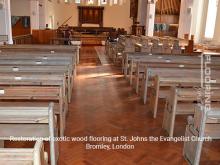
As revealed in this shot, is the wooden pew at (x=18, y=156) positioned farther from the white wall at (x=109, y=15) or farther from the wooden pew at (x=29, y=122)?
the white wall at (x=109, y=15)

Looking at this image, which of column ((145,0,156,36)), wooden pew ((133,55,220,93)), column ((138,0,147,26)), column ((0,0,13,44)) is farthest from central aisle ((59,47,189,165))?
column ((138,0,147,26))

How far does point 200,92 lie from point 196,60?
2.73 meters

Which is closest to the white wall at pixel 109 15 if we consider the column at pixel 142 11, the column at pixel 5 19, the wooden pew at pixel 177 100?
the column at pixel 142 11

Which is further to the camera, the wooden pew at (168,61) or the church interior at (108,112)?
the wooden pew at (168,61)

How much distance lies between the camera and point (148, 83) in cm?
480

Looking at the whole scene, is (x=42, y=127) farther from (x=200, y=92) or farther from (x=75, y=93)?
(x=75, y=93)

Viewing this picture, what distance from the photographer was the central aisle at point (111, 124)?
2.84m

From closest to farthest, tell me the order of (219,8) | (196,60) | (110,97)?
(110,97)
(196,60)
(219,8)

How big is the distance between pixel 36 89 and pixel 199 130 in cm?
197

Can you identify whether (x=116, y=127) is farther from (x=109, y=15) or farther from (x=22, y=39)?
(x=109, y=15)

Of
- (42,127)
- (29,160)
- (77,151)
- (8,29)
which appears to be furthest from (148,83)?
(8,29)

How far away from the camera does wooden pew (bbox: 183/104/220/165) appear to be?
7.95 feet

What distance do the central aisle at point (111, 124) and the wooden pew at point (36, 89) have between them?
441 millimetres

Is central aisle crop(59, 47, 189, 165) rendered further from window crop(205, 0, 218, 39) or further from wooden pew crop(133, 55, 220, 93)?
window crop(205, 0, 218, 39)
